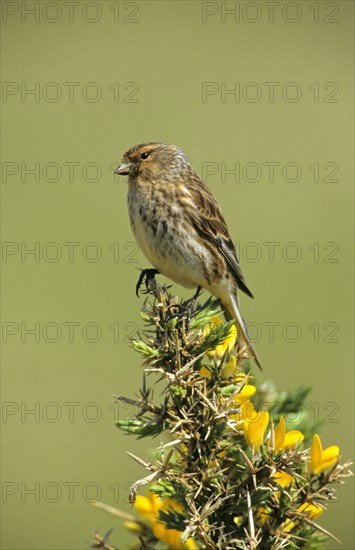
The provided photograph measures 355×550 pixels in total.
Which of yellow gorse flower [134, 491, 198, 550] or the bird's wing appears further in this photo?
the bird's wing

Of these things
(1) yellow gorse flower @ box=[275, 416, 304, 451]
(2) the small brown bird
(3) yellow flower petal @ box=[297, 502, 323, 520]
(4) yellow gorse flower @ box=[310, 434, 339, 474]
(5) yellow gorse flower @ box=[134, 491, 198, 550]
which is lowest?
(5) yellow gorse flower @ box=[134, 491, 198, 550]

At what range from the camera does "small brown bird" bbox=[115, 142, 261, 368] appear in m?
4.35

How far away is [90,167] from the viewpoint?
36.4 feet

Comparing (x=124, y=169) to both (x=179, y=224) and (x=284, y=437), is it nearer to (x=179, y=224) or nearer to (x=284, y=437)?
(x=179, y=224)

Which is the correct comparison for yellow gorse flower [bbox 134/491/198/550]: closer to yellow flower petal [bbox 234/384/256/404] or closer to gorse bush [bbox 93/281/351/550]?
gorse bush [bbox 93/281/351/550]

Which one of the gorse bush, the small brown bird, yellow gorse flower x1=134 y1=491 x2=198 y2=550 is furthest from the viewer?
the small brown bird

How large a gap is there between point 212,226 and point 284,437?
292cm

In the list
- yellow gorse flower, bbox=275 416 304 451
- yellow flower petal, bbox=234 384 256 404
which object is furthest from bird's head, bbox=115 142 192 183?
yellow gorse flower, bbox=275 416 304 451

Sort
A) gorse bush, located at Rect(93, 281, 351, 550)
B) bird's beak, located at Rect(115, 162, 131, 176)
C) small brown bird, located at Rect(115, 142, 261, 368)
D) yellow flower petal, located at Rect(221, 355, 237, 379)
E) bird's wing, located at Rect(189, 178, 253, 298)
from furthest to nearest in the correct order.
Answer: bird's wing, located at Rect(189, 178, 253, 298) → bird's beak, located at Rect(115, 162, 131, 176) → small brown bird, located at Rect(115, 142, 261, 368) → yellow flower petal, located at Rect(221, 355, 237, 379) → gorse bush, located at Rect(93, 281, 351, 550)

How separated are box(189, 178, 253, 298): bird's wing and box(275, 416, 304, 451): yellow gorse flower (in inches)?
104

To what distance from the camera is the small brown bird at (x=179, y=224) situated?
435cm

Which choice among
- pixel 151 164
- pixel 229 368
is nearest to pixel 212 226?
pixel 151 164

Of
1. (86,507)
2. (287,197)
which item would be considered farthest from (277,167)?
(86,507)

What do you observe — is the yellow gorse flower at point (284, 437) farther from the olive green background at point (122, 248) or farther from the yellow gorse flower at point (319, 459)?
the olive green background at point (122, 248)
